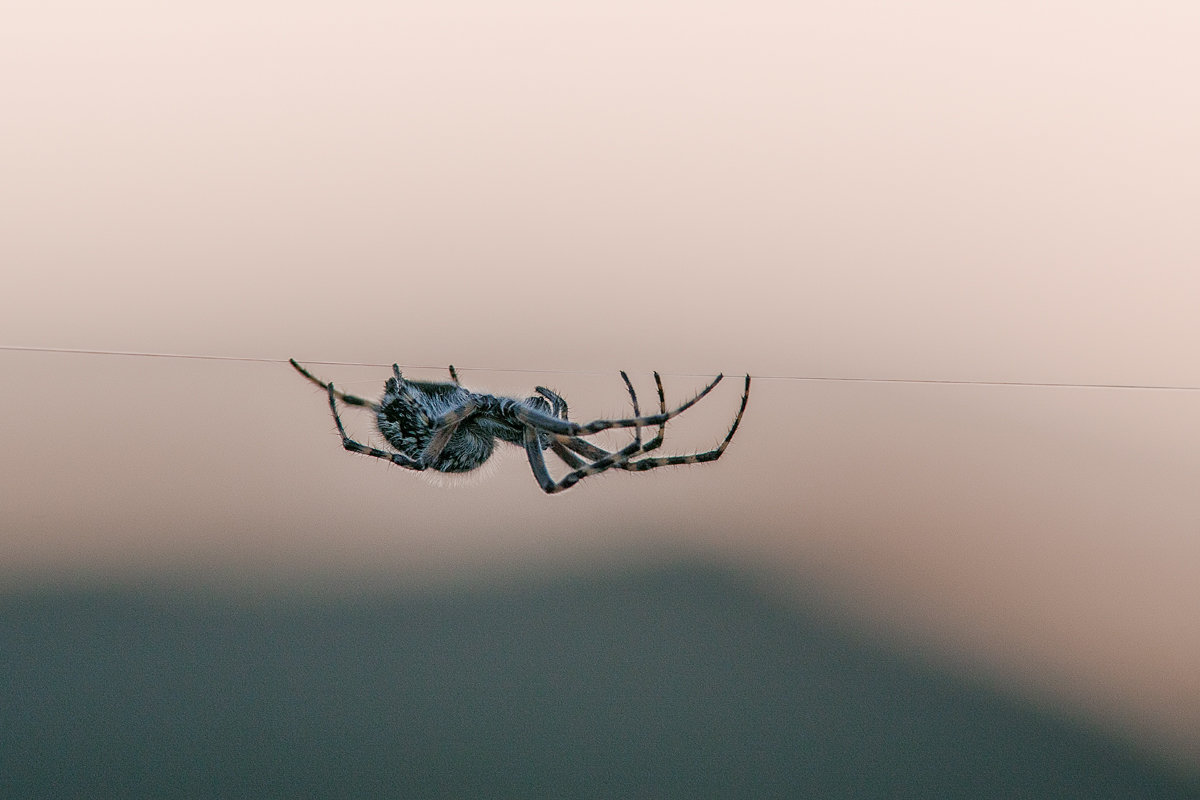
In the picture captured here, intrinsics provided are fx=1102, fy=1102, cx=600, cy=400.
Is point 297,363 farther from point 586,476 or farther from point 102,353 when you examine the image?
point 586,476

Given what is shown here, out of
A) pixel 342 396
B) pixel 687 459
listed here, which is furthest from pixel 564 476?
pixel 342 396

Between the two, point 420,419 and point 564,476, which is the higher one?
point 420,419

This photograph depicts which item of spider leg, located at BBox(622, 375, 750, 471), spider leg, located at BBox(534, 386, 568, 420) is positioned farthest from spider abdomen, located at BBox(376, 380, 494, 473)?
spider leg, located at BBox(622, 375, 750, 471)

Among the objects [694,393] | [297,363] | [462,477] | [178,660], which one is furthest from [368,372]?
[178,660]

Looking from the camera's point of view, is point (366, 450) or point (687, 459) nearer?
point (366, 450)

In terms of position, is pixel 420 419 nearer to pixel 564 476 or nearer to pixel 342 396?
pixel 342 396

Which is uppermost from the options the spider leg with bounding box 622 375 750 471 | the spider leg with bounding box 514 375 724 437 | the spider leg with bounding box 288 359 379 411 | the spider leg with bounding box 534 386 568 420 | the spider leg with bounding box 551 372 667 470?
the spider leg with bounding box 288 359 379 411

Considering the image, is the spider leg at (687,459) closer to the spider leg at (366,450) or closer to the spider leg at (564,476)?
the spider leg at (564,476)

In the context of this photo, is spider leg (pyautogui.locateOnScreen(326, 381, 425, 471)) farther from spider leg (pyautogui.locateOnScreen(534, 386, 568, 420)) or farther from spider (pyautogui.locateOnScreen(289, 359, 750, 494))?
spider leg (pyautogui.locateOnScreen(534, 386, 568, 420))
